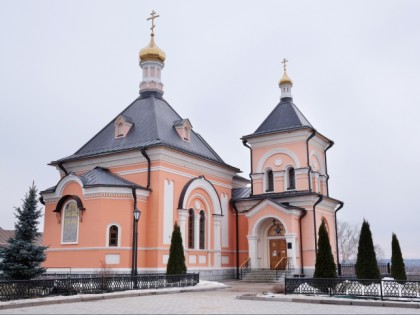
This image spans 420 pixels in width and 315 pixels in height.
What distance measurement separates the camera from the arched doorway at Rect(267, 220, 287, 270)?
23.7m

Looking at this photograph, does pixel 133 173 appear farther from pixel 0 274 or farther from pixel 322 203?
pixel 322 203

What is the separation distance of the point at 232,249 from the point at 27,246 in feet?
41.8

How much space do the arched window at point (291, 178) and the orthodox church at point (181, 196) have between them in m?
0.06

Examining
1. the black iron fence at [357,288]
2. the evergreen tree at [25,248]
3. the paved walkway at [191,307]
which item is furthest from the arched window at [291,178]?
the evergreen tree at [25,248]

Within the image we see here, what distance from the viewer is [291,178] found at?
25250 mm

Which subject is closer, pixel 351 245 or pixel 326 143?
pixel 326 143

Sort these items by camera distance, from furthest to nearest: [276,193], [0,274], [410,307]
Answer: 1. [276,193]
2. [0,274]
3. [410,307]

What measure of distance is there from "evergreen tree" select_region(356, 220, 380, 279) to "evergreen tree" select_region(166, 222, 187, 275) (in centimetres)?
645

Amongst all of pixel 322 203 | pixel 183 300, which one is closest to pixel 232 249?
pixel 322 203

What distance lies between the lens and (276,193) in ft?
82.1

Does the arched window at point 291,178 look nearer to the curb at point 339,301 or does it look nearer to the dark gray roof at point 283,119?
the dark gray roof at point 283,119

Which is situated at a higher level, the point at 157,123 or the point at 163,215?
the point at 157,123

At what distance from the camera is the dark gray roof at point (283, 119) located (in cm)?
2573

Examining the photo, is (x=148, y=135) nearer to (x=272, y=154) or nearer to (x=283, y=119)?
(x=272, y=154)
